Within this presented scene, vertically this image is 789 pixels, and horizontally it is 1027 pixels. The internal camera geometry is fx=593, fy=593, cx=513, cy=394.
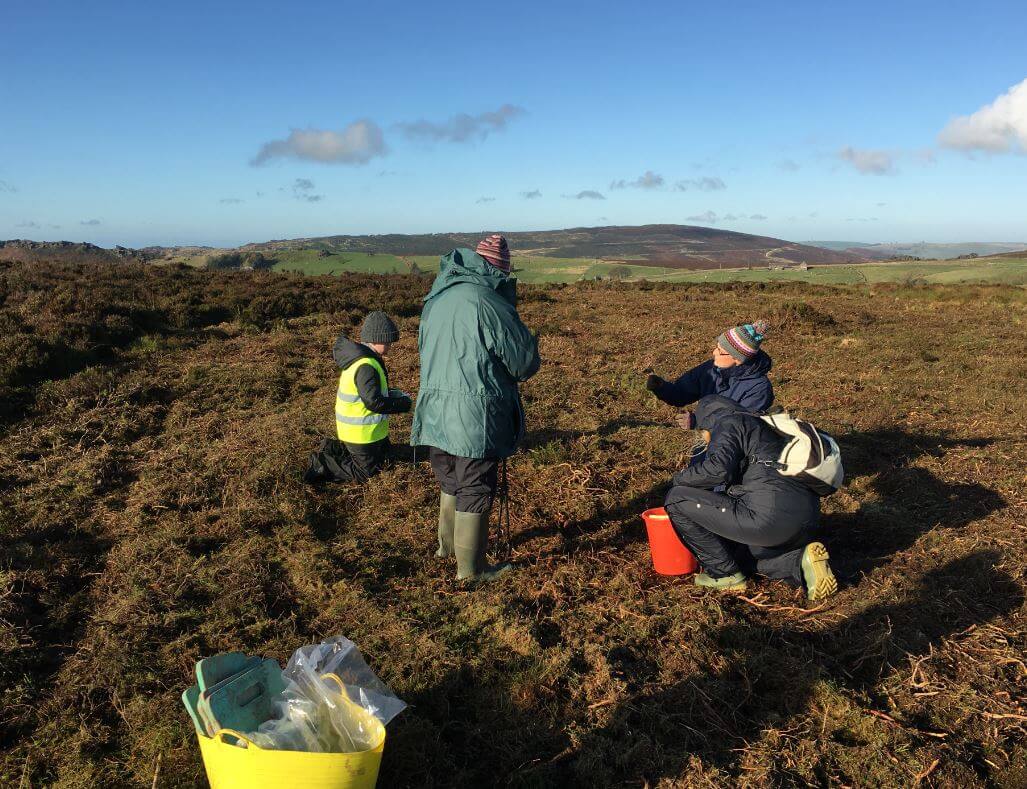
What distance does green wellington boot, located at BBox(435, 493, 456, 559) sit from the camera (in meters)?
4.16

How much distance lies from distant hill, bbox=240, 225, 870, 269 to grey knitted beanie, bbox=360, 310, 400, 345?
56.8 meters

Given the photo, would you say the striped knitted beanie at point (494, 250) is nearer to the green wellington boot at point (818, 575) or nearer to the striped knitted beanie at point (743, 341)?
the striped knitted beanie at point (743, 341)

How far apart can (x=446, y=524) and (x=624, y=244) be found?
95.2 meters

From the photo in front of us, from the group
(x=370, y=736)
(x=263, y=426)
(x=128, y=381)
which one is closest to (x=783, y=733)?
(x=370, y=736)

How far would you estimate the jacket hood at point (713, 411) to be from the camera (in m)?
3.87

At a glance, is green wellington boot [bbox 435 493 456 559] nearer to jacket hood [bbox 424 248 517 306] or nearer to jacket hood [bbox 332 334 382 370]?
jacket hood [bbox 424 248 517 306]

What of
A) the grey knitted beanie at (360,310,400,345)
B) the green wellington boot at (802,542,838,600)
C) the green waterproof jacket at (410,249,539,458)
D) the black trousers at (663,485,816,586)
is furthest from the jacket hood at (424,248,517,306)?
the green wellington boot at (802,542,838,600)

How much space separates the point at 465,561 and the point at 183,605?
5.82 ft

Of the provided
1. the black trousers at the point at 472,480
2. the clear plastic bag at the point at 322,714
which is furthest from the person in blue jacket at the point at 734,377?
the clear plastic bag at the point at 322,714

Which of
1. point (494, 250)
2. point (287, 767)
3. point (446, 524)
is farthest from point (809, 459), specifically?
point (287, 767)

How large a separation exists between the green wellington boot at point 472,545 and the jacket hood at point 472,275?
1.41 metres

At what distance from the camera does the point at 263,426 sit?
700 centimetres

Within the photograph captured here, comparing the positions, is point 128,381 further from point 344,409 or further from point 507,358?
point 507,358

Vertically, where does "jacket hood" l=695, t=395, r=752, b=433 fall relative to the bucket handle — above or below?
above
